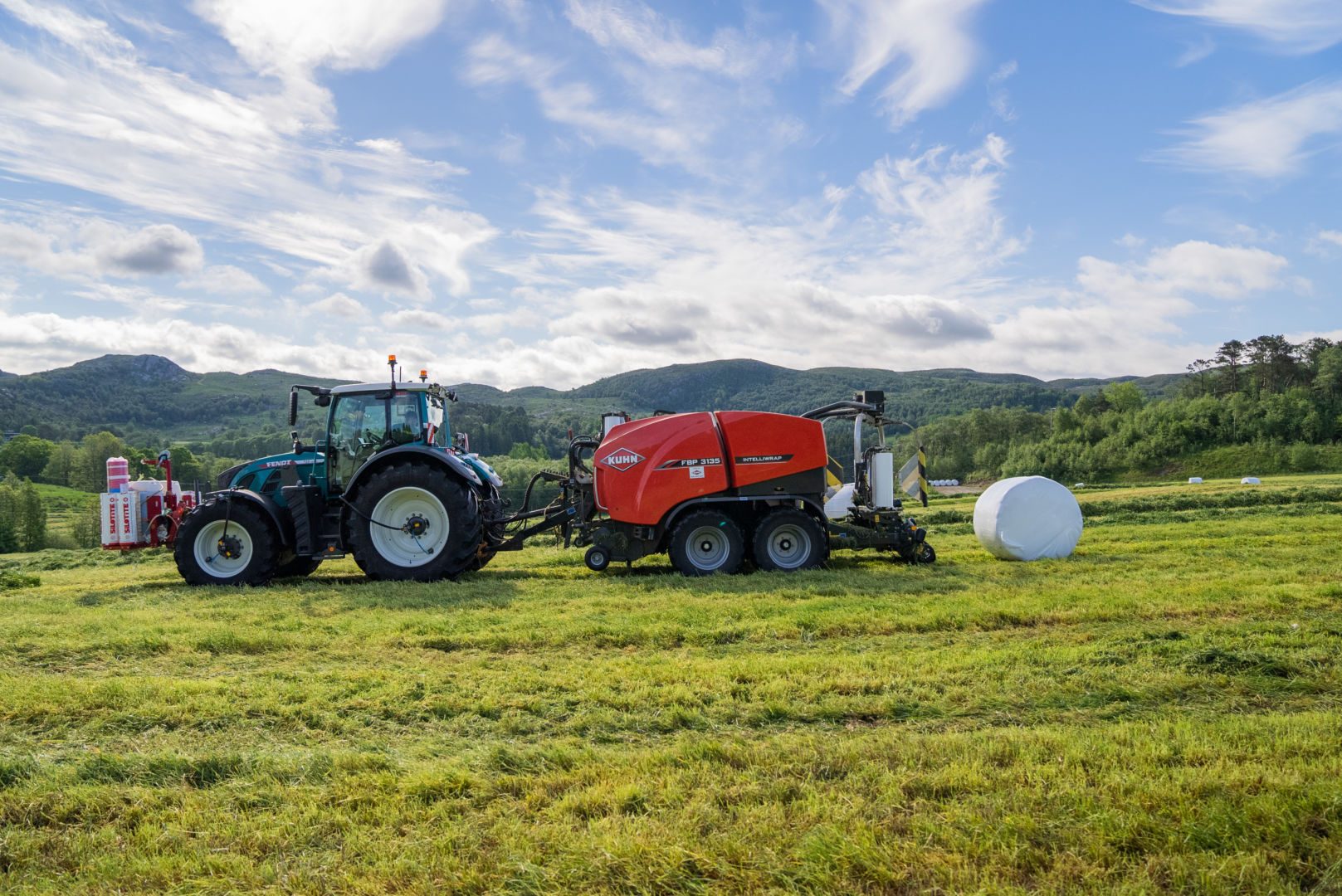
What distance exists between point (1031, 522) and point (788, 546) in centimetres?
394

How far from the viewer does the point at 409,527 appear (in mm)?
11812

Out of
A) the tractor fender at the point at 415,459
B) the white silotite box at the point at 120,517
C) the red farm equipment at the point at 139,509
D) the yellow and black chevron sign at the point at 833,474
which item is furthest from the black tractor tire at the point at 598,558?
the white silotite box at the point at 120,517

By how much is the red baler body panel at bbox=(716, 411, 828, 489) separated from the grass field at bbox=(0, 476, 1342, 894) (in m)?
2.79

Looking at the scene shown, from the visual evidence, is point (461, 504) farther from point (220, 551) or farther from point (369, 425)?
point (220, 551)

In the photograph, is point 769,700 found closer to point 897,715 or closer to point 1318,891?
point 897,715

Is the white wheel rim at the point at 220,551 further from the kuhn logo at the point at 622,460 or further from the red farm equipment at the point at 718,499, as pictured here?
the kuhn logo at the point at 622,460

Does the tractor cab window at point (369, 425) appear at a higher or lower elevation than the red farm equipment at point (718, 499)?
higher

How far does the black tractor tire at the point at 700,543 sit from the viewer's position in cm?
1174

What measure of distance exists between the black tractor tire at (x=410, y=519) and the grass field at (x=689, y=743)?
6.73ft

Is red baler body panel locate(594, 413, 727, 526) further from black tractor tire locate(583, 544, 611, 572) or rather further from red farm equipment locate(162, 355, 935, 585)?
black tractor tire locate(583, 544, 611, 572)

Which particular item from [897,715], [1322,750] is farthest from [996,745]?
[1322,750]

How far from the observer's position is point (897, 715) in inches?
200

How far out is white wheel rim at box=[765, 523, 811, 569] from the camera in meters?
11.9

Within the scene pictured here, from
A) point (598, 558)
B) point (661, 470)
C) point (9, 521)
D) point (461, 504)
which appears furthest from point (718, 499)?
point (9, 521)
